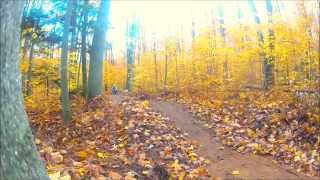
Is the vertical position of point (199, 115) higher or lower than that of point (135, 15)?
lower

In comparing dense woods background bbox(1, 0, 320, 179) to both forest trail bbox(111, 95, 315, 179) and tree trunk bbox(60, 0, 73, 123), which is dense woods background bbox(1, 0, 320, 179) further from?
forest trail bbox(111, 95, 315, 179)

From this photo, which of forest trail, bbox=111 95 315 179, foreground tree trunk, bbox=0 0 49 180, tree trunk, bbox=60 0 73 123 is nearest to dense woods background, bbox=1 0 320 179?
tree trunk, bbox=60 0 73 123

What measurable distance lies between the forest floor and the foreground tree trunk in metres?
2.22

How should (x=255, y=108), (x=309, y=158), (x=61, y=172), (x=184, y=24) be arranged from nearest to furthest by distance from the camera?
(x=61, y=172) → (x=309, y=158) → (x=255, y=108) → (x=184, y=24)

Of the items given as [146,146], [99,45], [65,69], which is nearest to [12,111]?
[146,146]

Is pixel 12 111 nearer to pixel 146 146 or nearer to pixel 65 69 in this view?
pixel 146 146

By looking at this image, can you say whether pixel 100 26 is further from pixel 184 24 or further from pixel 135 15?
pixel 184 24

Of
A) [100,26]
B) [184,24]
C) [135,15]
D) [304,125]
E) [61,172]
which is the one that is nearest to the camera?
[61,172]

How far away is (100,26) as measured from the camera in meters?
15.6

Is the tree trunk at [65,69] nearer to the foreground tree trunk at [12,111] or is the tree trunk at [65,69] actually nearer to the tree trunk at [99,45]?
the tree trunk at [99,45]

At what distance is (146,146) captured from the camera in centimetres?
1044

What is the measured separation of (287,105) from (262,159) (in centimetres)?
363

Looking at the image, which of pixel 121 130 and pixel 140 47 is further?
pixel 140 47

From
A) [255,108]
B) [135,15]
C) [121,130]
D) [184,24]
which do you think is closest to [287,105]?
[255,108]
